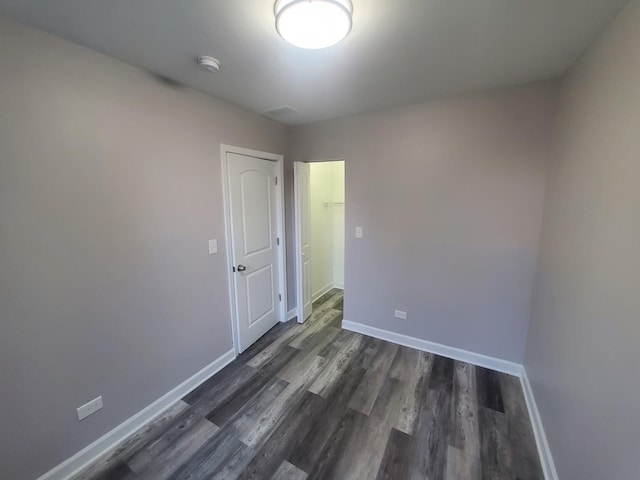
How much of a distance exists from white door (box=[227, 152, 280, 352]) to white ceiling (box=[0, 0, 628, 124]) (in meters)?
0.77

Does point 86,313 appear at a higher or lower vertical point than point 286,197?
lower

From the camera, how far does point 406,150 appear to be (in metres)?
2.47

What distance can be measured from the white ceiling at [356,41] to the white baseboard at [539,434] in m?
2.31

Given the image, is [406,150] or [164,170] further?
[406,150]

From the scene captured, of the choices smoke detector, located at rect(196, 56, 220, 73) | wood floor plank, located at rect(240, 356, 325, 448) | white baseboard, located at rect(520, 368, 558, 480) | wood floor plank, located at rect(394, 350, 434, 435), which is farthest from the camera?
wood floor plank, located at rect(394, 350, 434, 435)

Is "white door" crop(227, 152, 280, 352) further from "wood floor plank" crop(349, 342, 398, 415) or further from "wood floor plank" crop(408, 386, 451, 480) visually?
"wood floor plank" crop(408, 386, 451, 480)

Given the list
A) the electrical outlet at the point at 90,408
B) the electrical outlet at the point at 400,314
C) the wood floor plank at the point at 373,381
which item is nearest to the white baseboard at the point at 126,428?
the electrical outlet at the point at 90,408

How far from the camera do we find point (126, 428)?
5.70ft

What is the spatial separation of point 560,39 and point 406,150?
3.92 feet

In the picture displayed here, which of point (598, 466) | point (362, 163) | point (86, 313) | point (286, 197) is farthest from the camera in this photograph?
point (286, 197)

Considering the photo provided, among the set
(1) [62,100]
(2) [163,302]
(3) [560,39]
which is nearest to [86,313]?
(2) [163,302]

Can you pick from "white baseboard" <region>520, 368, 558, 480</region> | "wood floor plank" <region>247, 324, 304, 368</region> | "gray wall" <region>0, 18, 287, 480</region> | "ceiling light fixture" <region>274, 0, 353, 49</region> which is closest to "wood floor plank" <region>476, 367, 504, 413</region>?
"white baseboard" <region>520, 368, 558, 480</region>

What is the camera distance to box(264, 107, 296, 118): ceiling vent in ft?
8.12

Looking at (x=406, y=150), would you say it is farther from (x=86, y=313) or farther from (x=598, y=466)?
(x=86, y=313)
